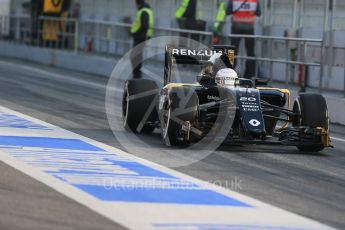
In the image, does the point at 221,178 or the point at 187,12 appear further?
the point at 187,12

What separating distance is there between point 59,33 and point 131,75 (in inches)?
254

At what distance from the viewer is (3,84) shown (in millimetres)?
23766

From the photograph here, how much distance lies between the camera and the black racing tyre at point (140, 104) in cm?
1462

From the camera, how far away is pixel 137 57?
27.8 meters

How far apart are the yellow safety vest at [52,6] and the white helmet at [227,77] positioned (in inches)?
873

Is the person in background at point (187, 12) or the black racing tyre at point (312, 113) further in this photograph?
the person in background at point (187, 12)

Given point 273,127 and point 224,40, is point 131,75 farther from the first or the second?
point 273,127

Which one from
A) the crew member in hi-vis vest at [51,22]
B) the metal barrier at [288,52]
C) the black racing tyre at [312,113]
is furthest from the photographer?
the crew member in hi-vis vest at [51,22]

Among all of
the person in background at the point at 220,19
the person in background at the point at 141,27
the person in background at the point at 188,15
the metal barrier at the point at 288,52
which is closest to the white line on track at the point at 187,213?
the metal barrier at the point at 288,52

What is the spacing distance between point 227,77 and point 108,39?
16.3 m

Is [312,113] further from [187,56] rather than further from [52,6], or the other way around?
[52,6]

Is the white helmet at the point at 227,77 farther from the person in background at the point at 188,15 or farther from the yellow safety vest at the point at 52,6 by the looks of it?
the yellow safety vest at the point at 52,6

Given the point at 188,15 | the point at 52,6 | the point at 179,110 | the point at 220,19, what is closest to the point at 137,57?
the point at 188,15

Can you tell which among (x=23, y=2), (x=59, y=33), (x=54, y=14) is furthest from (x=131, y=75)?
(x=23, y=2)
